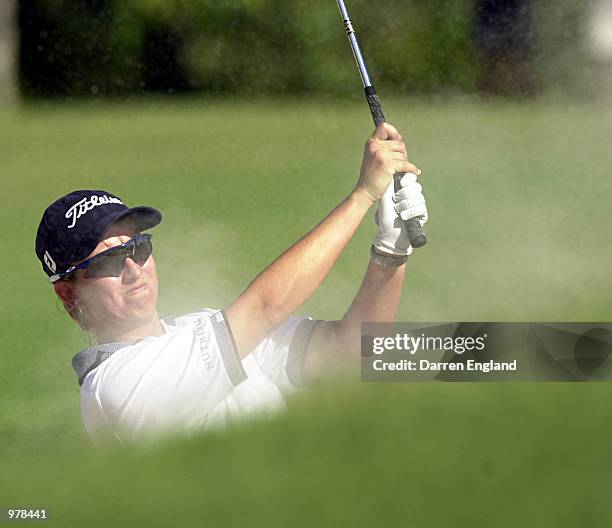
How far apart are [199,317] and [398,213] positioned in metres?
0.83

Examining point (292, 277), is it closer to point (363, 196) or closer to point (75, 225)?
point (363, 196)

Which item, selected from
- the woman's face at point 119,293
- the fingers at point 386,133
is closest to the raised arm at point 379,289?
the fingers at point 386,133

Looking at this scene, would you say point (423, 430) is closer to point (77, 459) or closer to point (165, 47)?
point (77, 459)

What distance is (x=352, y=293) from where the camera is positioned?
5.30m

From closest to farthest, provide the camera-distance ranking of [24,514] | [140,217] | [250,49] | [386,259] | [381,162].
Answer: [24,514] → [381,162] → [140,217] → [386,259] → [250,49]

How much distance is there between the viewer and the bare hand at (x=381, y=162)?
139 inches

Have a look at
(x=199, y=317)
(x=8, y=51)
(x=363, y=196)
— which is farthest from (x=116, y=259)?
(x=8, y=51)

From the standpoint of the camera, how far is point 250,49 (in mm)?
8625

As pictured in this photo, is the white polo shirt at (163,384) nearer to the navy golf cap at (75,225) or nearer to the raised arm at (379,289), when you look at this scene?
the navy golf cap at (75,225)

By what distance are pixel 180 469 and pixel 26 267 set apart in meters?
3.30

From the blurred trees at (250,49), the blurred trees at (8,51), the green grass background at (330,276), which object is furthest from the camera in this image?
the blurred trees at (250,49)

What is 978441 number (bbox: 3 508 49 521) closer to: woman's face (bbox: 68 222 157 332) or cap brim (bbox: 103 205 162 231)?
woman's face (bbox: 68 222 157 332)

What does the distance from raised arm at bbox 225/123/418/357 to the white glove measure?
258 millimetres

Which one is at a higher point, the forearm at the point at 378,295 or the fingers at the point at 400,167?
the fingers at the point at 400,167
